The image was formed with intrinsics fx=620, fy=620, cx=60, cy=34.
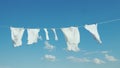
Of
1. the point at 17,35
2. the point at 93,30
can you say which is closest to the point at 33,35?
the point at 17,35

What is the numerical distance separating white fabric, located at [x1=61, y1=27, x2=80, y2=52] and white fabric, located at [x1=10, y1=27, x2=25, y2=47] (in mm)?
1927

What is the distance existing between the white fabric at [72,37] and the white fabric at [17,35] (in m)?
1.93

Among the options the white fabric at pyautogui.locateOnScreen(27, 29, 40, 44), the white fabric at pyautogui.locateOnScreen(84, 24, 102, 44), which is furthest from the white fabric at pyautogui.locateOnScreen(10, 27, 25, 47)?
the white fabric at pyautogui.locateOnScreen(84, 24, 102, 44)

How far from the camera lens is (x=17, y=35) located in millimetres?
28188

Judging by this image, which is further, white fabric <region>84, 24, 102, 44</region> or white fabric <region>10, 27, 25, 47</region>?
white fabric <region>84, 24, 102, 44</region>

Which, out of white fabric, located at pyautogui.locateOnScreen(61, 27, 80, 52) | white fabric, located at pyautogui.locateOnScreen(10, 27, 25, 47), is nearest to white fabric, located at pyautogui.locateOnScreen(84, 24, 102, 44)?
white fabric, located at pyautogui.locateOnScreen(61, 27, 80, 52)

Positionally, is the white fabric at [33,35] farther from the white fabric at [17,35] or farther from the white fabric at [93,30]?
the white fabric at [93,30]

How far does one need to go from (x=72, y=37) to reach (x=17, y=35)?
2510 mm

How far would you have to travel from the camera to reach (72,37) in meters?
28.3

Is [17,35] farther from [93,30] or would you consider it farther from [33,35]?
[93,30]

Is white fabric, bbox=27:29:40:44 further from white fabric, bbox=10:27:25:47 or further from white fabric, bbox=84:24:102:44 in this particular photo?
white fabric, bbox=84:24:102:44

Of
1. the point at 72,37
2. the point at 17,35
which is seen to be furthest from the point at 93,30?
the point at 17,35

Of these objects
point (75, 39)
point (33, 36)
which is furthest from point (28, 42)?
point (75, 39)

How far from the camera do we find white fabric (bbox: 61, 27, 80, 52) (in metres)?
28.1
